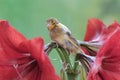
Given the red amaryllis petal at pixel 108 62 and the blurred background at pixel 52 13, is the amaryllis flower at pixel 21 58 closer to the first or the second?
the red amaryllis petal at pixel 108 62

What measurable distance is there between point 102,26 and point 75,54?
148 millimetres

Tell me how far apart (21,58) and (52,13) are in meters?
0.86

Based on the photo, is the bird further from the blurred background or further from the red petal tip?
the blurred background

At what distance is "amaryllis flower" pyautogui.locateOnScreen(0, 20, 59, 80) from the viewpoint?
0.64 metres

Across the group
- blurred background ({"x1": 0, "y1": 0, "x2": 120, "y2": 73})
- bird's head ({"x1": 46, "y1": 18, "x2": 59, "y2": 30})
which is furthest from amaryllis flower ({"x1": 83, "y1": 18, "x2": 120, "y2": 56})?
blurred background ({"x1": 0, "y1": 0, "x2": 120, "y2": 73})

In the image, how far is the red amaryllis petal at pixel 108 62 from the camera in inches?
25.5

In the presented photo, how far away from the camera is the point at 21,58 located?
2.34 ft

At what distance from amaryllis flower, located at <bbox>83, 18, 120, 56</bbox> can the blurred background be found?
51cm

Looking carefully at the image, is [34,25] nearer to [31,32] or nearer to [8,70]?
[31,32]

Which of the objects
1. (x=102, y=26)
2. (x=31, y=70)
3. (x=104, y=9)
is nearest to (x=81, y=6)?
(x=104, y=9)

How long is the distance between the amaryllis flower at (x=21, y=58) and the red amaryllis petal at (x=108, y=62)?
6 cm

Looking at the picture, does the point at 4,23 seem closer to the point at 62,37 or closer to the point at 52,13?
the point at 62,37

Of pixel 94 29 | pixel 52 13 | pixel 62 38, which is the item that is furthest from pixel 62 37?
pixel 52 13

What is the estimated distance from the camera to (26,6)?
4.98 feet
